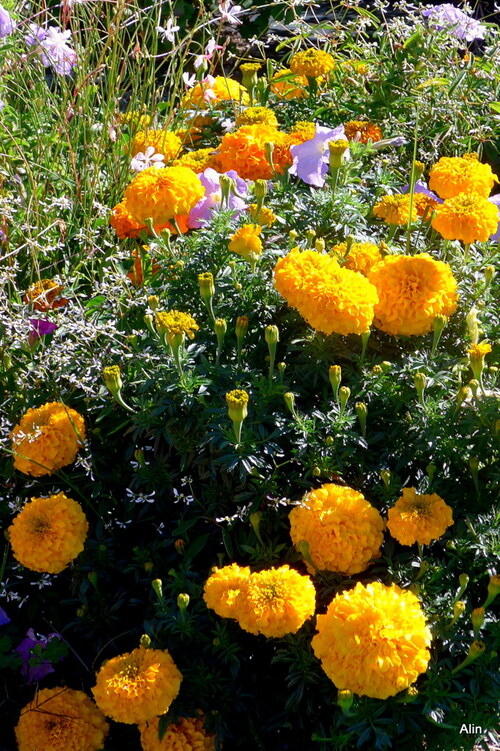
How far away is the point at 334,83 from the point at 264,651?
213cm

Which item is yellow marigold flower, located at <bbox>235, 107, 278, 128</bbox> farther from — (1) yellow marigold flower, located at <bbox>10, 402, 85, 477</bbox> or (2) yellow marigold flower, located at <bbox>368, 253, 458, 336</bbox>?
(1) yellow marigold flower, located at <bbox>10, 402, 85, 477</bbox>

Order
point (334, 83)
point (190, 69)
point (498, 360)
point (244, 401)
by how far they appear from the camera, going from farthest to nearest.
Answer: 1. point (190, 69)
2. point (334, 83)
3. point (498, 360)
4. point (244, 401)

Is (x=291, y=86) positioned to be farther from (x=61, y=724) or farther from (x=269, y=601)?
(x=61, y=724)

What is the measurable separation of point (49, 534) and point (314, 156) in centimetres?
135

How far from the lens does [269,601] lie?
1397mm

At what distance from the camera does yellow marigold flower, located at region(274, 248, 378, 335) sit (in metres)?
1.61

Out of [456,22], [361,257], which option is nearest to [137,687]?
[361,257]

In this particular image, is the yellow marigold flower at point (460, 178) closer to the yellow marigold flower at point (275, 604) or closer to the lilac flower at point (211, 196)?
the lilac flower at point (211, 196)

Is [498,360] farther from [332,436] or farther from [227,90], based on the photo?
[227,90]

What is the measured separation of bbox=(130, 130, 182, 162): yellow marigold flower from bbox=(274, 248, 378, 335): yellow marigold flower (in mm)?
1291

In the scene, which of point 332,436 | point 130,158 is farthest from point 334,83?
point 332,436

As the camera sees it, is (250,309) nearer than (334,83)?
Yes

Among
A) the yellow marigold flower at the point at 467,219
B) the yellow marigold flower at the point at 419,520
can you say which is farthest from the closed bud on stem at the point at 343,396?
the yellow marigold flower at the point at 467,219

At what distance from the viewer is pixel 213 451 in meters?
1.73
